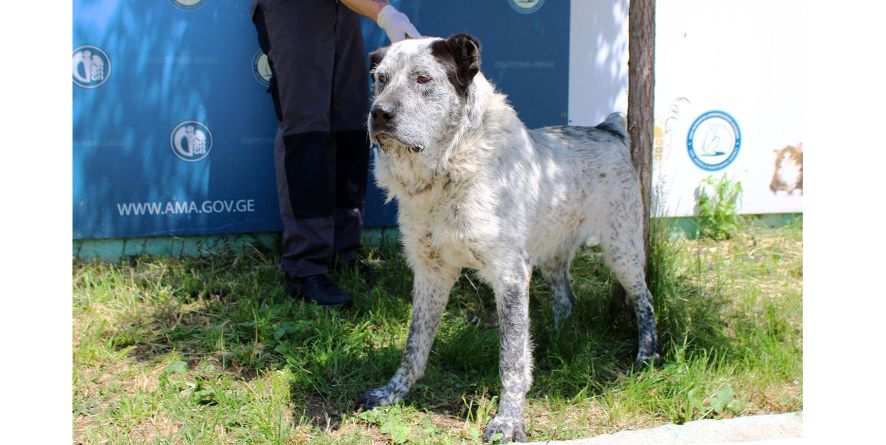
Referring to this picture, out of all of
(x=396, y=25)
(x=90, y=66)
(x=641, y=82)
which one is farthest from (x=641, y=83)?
(x=90, y=66)

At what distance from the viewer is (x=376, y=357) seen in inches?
169

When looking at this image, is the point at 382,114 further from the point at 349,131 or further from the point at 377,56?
the point at 349,131

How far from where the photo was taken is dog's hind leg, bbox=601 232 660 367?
4.38 metres

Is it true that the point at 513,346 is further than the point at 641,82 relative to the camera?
No

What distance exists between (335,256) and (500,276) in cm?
221

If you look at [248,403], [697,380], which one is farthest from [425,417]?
[697,380]

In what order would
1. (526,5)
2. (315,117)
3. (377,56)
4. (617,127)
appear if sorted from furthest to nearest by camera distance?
(526,5), (315,117), (617,127), (377,56)

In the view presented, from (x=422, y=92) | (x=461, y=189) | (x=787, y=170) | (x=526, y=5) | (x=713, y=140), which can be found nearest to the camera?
(x=422, y=92)

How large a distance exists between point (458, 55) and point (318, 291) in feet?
6.83

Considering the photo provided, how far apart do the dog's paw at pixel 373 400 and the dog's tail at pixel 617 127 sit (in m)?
1.95

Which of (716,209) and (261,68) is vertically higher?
(261,68)

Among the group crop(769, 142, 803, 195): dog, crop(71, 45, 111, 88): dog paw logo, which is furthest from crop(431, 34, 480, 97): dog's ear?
crop(769, 142, 803, 195): dog

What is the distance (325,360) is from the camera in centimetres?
420

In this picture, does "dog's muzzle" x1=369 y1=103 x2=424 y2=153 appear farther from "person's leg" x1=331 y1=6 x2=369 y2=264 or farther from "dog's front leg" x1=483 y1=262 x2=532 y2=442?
"person's leg" x1=331 y1=6 x2=369 y2=264
